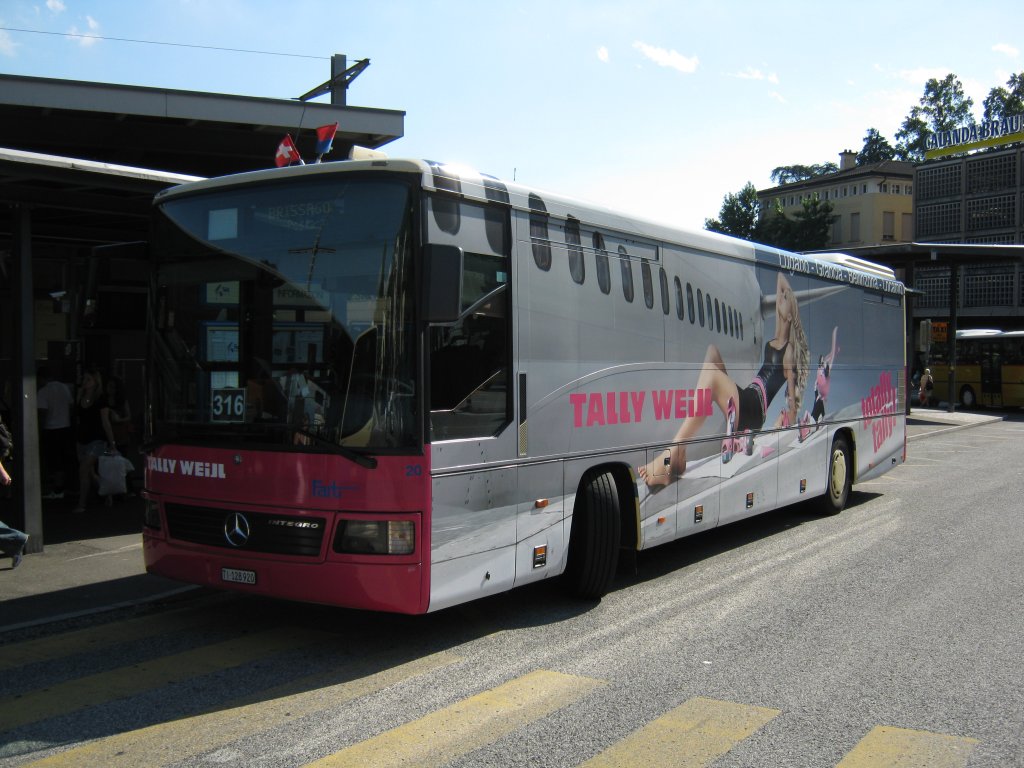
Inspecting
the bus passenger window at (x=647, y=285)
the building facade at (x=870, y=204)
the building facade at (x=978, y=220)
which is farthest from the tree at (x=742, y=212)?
the bus passenger window at (x=647, y=285)

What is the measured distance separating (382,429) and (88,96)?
29.3 ft

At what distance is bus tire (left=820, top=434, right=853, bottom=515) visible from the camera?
1229 cm

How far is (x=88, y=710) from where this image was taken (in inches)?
207

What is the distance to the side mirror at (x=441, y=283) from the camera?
572 cm

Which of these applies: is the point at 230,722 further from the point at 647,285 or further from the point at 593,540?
the point at 647,285

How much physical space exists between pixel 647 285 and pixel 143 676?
4890 mm

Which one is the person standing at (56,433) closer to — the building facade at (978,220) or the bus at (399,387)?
the bus at (399,387)

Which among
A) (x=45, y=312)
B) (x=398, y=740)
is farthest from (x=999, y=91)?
(x=398, y=740)

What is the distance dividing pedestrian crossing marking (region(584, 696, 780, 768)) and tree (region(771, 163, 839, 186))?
119888 mm

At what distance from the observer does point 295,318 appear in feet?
19.7

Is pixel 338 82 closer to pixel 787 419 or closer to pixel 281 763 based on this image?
pixel 787 419

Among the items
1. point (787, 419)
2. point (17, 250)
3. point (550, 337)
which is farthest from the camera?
point (787, 419)

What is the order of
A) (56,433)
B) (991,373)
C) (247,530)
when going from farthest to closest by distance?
1. (991,373)
2. (56,433)
3. (247,530)

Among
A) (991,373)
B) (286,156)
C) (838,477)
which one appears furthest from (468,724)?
(991,373)
